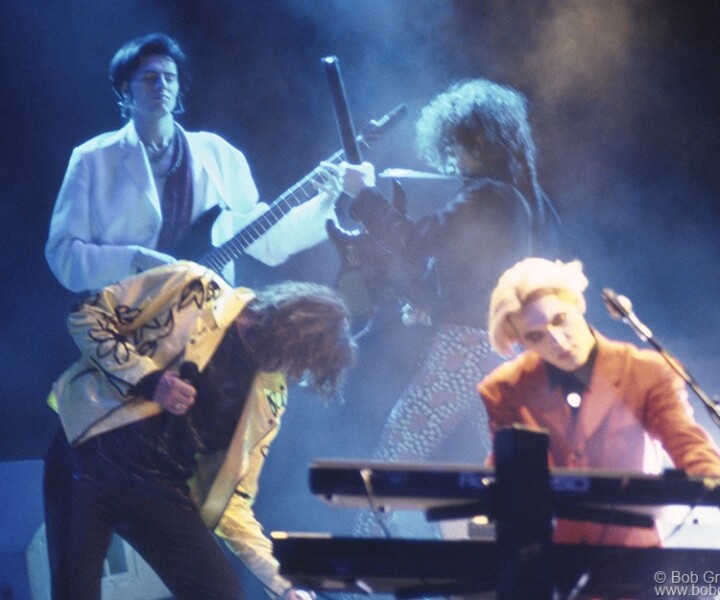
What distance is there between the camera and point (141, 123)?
15.9ft

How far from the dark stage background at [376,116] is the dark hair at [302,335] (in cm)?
113

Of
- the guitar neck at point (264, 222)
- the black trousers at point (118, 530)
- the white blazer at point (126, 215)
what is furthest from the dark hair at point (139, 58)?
the black trousers at point (118, 530)

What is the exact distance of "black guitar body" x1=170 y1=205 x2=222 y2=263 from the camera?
4.77m

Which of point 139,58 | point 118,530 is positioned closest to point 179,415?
point 118,530

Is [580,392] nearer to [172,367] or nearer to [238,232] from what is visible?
[172,367]

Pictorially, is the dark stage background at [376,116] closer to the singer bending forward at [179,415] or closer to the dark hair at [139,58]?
the dark hair at [139,58]

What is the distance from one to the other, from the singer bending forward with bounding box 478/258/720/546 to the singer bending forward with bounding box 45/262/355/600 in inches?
33.3

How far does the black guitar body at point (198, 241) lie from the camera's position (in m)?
4.77

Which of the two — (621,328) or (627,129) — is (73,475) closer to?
(621,328)

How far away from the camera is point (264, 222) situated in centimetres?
486

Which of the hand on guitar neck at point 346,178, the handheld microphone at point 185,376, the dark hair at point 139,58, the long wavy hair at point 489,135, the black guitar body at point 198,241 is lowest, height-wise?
the handheld microphone at point 185,376

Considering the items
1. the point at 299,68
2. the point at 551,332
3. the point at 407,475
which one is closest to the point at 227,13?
the point at 299,68

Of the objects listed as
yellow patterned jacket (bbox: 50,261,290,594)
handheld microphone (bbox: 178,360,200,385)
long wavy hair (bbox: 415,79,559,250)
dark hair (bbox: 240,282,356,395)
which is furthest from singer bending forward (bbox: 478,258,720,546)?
long wavy hair (bbox: 415,79,559,250)

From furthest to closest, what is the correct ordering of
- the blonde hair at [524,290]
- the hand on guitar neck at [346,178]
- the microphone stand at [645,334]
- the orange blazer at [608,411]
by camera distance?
the hand on guitar neck at [346,178] → the blonde hair at [524,290] → the orange blazer at [608,411] → the microphone stand at [645,334]
